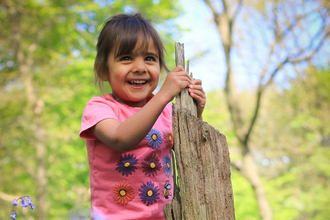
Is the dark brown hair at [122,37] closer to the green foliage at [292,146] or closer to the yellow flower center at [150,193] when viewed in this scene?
A: the yellow flower center at [150,193]

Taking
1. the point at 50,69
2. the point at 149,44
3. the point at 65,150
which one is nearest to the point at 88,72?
the point at 65,150

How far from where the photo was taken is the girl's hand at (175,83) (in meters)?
1.30

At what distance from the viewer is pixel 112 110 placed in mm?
1489

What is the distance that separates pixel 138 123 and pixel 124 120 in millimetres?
234

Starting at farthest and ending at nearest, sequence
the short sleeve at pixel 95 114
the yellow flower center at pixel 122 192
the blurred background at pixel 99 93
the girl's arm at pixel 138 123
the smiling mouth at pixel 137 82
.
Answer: the blurred background at pixel 99 93, the smiling mouth at pixel 137 82, the yellow flower center at pixel 122 192, the short sleeve at pixel 95 114, the girl's arm at pixel 138 123

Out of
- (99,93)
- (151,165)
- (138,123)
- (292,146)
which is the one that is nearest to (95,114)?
(138,123)

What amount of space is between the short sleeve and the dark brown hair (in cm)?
29

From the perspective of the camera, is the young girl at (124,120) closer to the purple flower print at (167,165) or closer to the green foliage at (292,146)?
the purple flower print at (167,165)

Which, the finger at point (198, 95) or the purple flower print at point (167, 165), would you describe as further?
the purple flower print at point (167, 165)

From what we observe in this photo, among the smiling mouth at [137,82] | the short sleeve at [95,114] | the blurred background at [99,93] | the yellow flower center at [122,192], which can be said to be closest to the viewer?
the short sleeve at [95,114]

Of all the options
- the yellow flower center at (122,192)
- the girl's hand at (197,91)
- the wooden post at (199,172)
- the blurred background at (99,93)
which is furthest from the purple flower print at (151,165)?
the blurred background at (99,93)

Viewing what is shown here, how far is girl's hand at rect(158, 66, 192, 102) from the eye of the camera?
1.30 m

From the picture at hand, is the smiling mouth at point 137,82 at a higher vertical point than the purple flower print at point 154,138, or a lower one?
higher

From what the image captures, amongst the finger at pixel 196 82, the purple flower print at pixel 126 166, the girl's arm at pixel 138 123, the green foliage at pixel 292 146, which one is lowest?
the purple flower print at pixel 126 166
